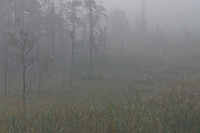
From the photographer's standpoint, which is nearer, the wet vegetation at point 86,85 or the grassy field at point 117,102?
the grassy field at point 117,102

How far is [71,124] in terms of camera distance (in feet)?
9.00

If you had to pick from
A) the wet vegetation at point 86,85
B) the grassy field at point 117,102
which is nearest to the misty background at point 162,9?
the wet vegetation at point 86,85

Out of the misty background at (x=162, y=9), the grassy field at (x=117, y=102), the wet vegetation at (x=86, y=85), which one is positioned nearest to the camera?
the grassy field at (x=117, y=102)

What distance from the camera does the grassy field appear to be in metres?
2.58

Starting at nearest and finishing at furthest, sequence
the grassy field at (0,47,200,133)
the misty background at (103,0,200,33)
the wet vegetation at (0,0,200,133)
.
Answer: the grassy field at (0,47,200,133) → the wet vegetation at (0,0,200,133) → the misty background at (103,0,200,33)

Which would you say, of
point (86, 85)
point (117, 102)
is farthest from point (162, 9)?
point (117, 102)

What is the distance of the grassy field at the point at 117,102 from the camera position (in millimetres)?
2582

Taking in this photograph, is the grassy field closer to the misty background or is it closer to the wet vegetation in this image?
the wet vegetation

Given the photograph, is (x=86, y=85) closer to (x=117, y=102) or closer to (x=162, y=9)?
(x=117, y=102)

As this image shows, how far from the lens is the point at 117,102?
17.5 feet

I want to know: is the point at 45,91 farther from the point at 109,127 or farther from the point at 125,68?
the point at 125,68

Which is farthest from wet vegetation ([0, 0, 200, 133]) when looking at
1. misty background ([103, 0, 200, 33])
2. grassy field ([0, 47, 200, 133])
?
misty background ([103, 0, 200, 33])

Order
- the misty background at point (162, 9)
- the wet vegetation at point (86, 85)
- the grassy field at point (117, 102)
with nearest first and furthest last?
1. the grassy field at point (117, 102)
2. the wet vegetation at point (86, 85)
3. the misty background at point (162, 9)

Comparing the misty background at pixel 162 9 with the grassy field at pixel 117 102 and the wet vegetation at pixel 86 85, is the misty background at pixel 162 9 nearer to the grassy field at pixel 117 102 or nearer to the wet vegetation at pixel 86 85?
the wet vegetation at pixel 86 85
